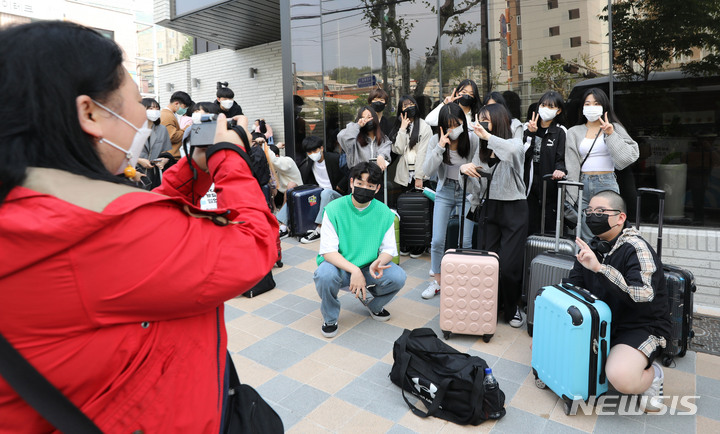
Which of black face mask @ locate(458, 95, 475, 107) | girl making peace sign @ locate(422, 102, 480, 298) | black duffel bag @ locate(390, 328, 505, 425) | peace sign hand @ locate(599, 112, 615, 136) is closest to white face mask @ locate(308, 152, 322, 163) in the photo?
black face mask @ locate(458, 95, 475, 107)

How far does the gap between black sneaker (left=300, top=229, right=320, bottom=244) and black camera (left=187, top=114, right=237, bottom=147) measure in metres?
5.54

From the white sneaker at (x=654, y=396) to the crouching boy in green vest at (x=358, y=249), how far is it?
1.94 m

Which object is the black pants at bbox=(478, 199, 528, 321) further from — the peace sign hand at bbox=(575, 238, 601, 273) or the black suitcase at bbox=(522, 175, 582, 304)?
the peace sign hand at bbox=(575, 238, 601, 273)

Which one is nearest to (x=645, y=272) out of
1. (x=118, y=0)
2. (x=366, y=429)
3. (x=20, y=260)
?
(x=366, y=429)

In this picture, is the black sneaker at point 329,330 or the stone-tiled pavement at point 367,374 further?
the black sneaker at point 329,330

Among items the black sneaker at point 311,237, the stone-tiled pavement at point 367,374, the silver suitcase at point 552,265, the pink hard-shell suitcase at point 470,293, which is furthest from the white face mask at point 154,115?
the silver suitcase at point 552,265

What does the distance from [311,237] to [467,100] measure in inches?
123

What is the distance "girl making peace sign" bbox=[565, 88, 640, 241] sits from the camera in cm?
430

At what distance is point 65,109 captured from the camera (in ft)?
2.91

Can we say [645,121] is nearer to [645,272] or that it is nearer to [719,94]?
[719,94]

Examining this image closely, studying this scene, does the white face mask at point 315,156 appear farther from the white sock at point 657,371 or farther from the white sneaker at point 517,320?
the white sock at point 657,371

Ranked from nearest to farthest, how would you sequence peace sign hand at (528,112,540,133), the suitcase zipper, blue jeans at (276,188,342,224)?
the suitcase zipper → peace sign hand at (528,112,540,133) → blue jeans at (276,188,342,224)

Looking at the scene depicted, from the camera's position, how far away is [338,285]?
398cm

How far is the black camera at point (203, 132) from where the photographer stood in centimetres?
128
